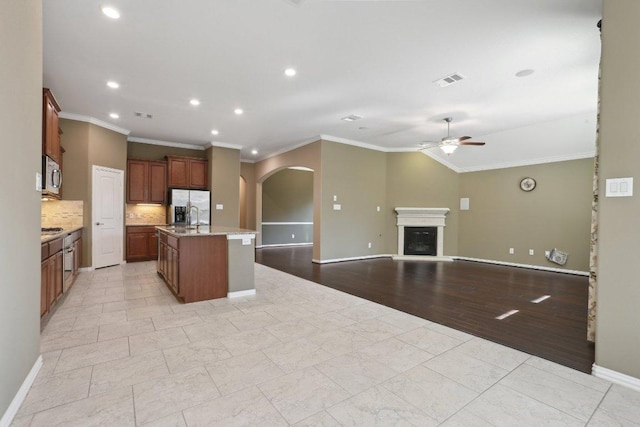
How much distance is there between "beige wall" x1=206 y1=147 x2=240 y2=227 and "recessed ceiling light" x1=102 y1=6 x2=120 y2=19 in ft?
16.0

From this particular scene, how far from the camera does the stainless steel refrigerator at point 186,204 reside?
699 cm

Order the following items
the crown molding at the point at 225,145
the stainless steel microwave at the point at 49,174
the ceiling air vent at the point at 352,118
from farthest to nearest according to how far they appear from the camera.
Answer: the crown molding at the point at 225,145
the ceiling air vent at the point at 352,118
the stainless steel microwave at the point at 49,174

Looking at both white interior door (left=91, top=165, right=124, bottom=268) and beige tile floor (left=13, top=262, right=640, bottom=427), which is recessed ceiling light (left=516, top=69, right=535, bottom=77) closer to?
beige tile floor (left=13, top=262, right=640, bottom=427)

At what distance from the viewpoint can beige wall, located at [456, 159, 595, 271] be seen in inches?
230

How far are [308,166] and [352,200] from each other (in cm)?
137

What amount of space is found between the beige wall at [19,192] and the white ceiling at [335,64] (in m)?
1.03

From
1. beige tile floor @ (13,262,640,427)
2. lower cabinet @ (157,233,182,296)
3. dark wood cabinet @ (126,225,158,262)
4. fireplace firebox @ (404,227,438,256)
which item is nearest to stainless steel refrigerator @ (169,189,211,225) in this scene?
dark wood cabinet @ (126,225,158,262)

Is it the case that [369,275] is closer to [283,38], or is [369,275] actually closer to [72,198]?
[283,38]

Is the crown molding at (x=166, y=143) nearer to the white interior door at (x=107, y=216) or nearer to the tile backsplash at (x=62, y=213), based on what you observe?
the white interior door at (x=107, y=216)

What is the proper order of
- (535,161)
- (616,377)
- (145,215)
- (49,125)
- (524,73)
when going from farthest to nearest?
(145,215) < (535,161) < (49,125) < (524,73) < (616,377)

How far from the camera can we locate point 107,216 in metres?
6.02

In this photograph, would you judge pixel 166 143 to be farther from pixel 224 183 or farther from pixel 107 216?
pixel 107 216

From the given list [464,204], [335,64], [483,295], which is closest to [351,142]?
[464,204]

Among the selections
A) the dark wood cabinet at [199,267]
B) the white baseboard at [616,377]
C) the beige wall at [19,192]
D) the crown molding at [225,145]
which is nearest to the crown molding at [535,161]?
the white baseboard at [616,377]
